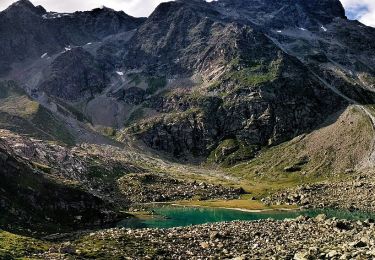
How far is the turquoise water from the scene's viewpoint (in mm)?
105262

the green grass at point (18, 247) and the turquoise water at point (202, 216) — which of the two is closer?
A: the green grass at point (18, 247)

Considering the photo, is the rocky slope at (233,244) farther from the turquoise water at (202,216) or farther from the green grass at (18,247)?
the turquoise water at (202,216)

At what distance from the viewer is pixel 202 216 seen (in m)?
127

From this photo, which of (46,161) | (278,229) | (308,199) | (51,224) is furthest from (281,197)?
(51,224)

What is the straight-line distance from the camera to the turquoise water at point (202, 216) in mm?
105262

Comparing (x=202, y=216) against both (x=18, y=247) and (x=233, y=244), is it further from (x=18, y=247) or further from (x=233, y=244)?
(x=18, y=247)

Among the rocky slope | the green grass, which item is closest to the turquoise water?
the rocky slope

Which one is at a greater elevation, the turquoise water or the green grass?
the green grass

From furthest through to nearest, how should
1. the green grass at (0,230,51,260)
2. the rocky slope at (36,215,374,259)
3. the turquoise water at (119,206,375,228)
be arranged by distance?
the turquoise water at (119,206,375,228)
the rocky slope at (36,215,374,259)
the green grass at (0,230,51,260)

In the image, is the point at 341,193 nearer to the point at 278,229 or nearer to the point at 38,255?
the point at 278,229

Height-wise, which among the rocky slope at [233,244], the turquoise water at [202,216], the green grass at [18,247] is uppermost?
the green grass at [18,247]

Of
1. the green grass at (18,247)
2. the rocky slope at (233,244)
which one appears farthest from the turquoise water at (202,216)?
the green grass at (18,247)

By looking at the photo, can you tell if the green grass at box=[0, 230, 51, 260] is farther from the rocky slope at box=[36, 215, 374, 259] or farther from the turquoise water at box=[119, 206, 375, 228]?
the turquoise water at box=[119, 206, 375, 228]

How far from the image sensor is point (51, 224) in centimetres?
7638
